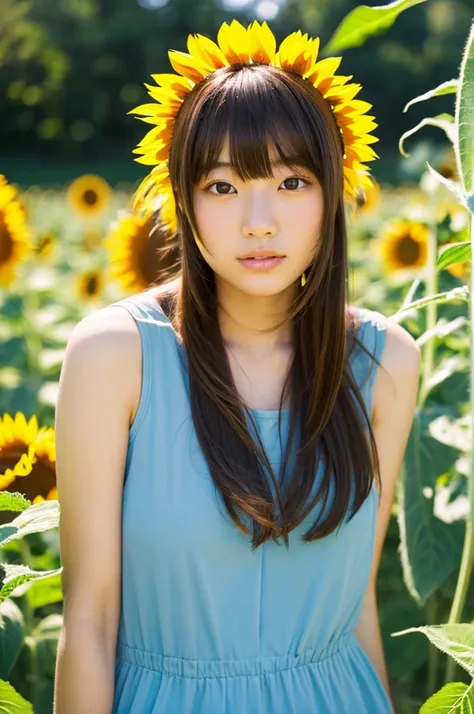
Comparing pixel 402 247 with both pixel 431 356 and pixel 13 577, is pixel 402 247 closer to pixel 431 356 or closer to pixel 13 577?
pixel 431 356

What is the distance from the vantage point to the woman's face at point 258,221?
1.26m

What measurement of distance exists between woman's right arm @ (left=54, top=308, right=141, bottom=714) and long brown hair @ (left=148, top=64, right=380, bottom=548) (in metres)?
0.12

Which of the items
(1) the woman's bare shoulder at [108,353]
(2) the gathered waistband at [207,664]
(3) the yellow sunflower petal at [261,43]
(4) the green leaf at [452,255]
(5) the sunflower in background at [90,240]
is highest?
(5) the sunflower in background at [90,240]

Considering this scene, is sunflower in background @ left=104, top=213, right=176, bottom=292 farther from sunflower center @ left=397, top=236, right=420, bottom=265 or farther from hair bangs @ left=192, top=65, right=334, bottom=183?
hair bangs @ left=192, top=65, right=334, bottom=183

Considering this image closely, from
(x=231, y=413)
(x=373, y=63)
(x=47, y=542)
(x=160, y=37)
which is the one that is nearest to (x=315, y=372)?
(x=231, y=413)

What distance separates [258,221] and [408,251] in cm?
172

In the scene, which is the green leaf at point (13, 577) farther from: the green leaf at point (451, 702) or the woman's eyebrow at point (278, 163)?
the woman's eyebrow at point (278, 163)

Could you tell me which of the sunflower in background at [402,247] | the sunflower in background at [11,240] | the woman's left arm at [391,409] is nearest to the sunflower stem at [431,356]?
the woman's left arm at [391,409]

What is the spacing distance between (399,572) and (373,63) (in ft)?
83.6

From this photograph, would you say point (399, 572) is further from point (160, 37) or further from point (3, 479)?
point (160, 37)

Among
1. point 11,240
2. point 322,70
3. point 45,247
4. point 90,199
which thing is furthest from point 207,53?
point 90,199

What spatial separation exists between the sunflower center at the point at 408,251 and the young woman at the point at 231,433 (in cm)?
146

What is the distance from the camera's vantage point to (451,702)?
1.05 m

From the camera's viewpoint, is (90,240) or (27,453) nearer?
(27,453)
